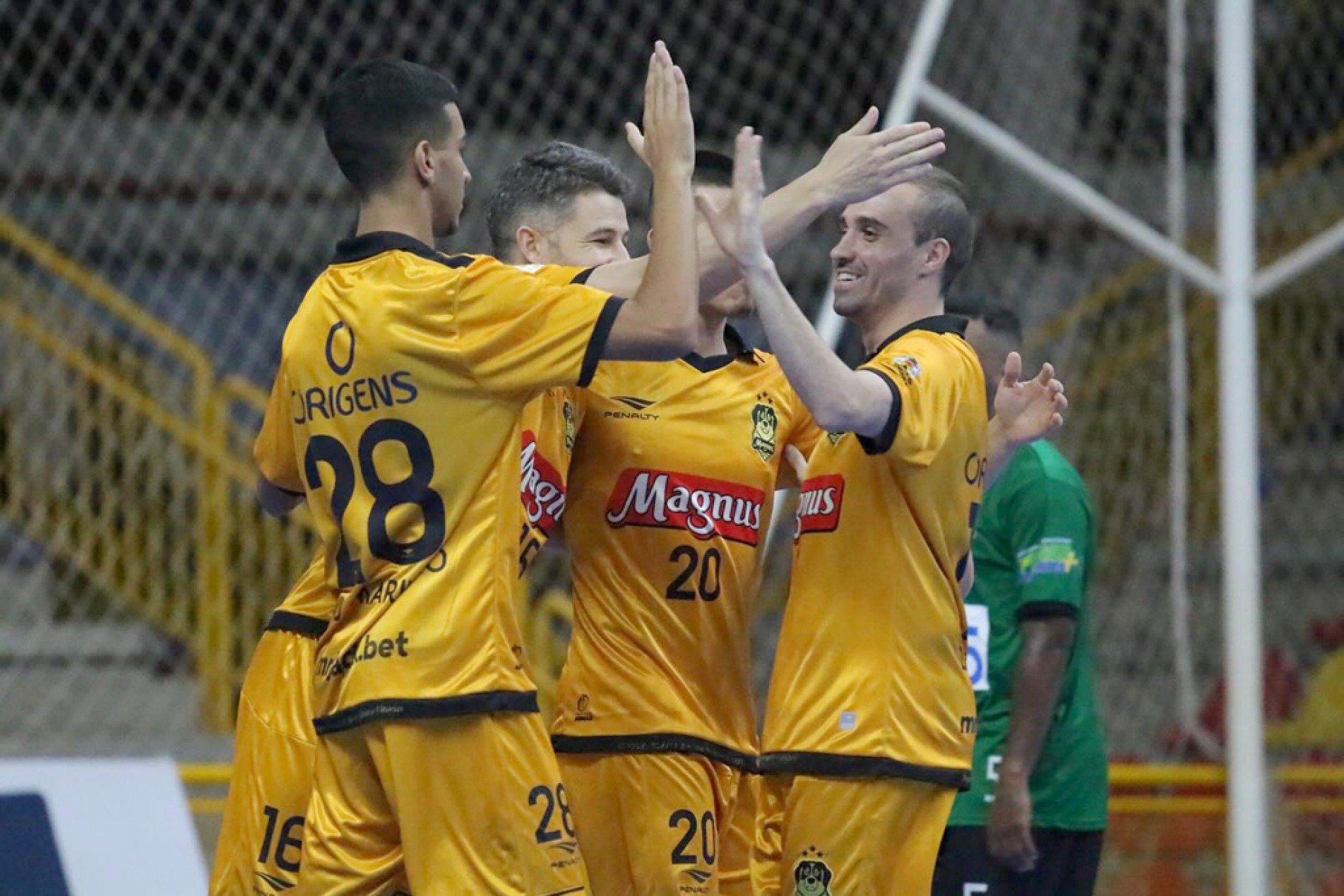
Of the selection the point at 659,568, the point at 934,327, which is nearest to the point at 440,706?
the point at 659,568

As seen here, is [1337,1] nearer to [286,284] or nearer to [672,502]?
[286,284]

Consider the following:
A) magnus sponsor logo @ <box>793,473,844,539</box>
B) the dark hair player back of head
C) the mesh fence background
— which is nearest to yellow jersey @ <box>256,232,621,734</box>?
the dark hair player back of head

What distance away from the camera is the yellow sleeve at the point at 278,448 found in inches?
152

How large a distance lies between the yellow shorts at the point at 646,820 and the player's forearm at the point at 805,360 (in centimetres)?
83

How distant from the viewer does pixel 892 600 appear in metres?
3.71

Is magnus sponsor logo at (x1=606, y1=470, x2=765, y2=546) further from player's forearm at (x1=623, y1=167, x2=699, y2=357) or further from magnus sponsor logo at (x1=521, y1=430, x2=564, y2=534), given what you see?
player's forearm at (x1=623, y1=167, x2=699, y2=357)

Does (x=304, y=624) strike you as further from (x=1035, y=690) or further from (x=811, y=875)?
(x=1035, y=690)

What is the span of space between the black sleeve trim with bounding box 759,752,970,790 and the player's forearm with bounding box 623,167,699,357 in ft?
2.87

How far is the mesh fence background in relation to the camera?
8.77 meters

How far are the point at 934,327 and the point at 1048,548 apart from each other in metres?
1.25

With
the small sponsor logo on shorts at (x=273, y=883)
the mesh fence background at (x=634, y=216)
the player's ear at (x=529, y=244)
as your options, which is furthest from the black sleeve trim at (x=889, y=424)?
the mesh fence background at (x=634, y=216)

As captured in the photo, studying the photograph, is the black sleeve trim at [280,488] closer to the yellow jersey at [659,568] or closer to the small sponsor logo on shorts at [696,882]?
the yellow jersey at [659,568]

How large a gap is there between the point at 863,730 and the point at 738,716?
0.40 m

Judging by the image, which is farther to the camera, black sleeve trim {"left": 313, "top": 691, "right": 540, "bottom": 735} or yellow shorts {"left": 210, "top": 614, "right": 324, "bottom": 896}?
yellow shorts {"left": 210, "top": 614, "right": 324, "bottom": 896}
